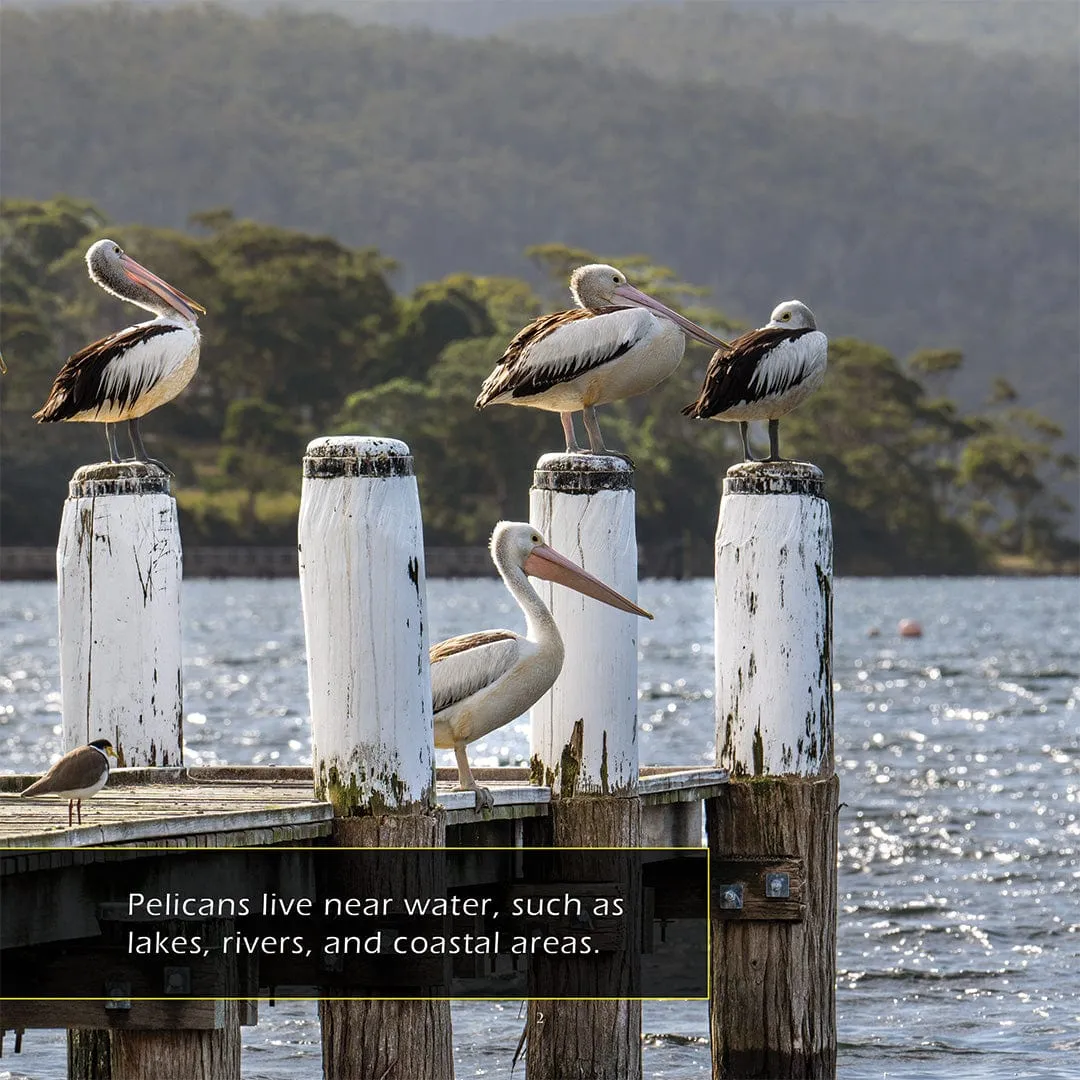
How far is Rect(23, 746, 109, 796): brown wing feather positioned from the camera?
7.38m

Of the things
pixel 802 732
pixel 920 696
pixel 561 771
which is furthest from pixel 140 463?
pixel 920 696

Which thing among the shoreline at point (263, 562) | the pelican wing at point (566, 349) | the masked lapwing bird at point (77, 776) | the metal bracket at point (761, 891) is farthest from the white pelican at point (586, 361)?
the shoreline at point (263, 562)

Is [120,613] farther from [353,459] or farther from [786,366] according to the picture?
[786,366]

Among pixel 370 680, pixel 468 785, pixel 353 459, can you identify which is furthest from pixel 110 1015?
pixel 353 459

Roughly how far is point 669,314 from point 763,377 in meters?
0.48

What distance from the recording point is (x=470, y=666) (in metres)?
8.20

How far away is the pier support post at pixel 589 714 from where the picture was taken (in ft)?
27.6

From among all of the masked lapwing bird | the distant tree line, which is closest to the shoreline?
the distant tree line

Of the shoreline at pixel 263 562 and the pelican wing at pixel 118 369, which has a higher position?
the shoreline at pixel 263 562

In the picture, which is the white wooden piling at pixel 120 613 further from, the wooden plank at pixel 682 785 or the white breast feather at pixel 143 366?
the wooden plank at pixel 682 785

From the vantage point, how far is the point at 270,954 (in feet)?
24.4

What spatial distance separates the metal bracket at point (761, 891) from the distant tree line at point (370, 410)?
8345 centimetres

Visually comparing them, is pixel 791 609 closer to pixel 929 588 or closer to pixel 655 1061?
pixel 655 1061

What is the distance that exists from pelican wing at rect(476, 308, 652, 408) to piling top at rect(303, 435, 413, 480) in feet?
6.39
